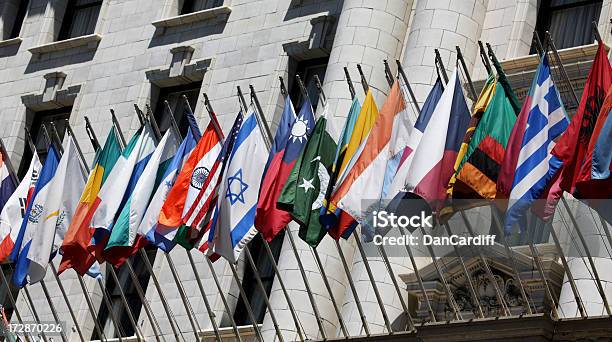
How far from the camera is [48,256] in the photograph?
3653 cm

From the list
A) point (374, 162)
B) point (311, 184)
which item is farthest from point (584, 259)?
point (311, 184)

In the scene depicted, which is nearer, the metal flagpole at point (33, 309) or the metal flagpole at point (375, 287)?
the metal flagpole at point (375, 287)

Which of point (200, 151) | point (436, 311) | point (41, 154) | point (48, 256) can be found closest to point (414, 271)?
point (436, 311)

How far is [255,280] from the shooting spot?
38.4 m

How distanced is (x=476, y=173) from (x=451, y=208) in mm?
789

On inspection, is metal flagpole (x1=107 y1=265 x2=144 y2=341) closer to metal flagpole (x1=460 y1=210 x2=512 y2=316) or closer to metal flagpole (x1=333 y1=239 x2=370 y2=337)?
metal flagpole (x1=333 y1=239 x2=370 y2=337)

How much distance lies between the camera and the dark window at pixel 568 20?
117 ft

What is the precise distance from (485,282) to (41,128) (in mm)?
16244

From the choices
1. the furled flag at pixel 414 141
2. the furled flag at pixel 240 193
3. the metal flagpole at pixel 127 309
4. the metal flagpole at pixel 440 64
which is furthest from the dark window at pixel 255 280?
the metal flagpole at pixel 440 64

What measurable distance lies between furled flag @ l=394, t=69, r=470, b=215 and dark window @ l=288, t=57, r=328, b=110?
8.18 m

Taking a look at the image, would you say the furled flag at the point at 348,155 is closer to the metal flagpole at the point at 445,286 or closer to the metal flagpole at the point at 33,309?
the metal flagpole at the point at 445,286

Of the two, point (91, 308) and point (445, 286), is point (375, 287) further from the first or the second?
point (91, 308)

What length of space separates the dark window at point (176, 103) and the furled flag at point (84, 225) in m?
4.83

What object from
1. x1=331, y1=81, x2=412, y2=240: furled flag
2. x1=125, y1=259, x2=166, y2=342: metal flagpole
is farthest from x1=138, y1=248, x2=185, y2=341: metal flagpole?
x1=331, y1=81, x2=412, y2=240: furled flag
